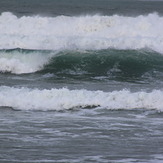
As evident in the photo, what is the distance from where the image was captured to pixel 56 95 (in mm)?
16062

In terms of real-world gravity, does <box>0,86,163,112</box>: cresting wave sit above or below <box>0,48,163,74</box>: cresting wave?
below

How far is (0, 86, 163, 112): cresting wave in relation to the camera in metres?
15.4

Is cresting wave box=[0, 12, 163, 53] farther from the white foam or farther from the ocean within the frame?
the white foam

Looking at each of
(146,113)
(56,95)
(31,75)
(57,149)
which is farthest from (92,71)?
(57,149)

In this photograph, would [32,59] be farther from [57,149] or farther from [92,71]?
[57,149]

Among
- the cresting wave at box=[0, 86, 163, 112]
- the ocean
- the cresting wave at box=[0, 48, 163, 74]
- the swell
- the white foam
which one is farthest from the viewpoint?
the white foam

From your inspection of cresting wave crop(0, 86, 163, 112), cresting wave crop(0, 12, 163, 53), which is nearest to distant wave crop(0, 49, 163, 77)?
cresting wave crop(0, 12, 163, 53)

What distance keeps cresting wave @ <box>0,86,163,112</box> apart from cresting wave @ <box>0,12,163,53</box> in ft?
28.9

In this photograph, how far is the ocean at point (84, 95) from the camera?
11.5m

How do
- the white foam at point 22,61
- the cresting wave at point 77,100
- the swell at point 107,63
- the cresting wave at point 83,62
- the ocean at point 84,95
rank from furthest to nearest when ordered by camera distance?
the white foam at point 22,61
the cresting wave at point 83,62
the swell at point 107,63
the cresting wave at point 77,100
the ocean at point 84,95

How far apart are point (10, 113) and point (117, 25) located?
15761 mm

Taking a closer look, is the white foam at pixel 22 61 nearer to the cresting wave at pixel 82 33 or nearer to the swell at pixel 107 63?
the swell at pixel 107 63

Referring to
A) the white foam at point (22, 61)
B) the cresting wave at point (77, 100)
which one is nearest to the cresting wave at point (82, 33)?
the white foam at point (22, 61)

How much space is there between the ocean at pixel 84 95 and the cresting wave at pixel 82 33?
1.6 inches
